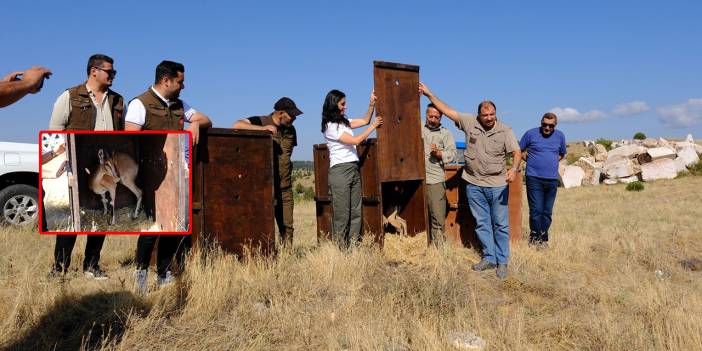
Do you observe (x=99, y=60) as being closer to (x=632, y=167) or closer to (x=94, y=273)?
(x=94, y=273)

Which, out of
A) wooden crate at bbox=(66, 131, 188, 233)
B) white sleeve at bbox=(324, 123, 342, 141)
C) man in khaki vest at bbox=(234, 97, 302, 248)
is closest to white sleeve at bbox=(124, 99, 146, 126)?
man in khaki vest at bbox=(234, 97, 302, 248)

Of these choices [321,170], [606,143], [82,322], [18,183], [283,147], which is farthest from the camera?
[606,143]

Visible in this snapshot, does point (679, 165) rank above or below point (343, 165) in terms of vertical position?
below

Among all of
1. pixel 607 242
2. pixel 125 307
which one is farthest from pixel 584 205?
pixel 125 307

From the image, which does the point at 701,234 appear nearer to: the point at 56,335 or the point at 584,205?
the point at 584,205

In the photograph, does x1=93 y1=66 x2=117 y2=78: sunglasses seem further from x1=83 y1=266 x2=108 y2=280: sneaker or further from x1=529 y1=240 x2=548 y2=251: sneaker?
x1=529 y1=240 x2=548 y2=251: sneaker

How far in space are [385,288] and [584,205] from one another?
40.5 ft

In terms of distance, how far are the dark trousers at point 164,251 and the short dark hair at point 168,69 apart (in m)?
1.43

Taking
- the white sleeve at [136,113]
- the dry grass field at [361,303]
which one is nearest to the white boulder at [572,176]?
the dry grass field at [361,303]

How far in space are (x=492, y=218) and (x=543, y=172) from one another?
5.69ft

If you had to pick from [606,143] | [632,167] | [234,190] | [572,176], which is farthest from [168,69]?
[606,143]

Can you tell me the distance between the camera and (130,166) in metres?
2.81

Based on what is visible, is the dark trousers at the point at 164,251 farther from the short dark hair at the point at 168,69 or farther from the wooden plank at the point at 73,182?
the wooden plank at the point at 73,182

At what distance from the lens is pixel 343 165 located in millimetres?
6770
